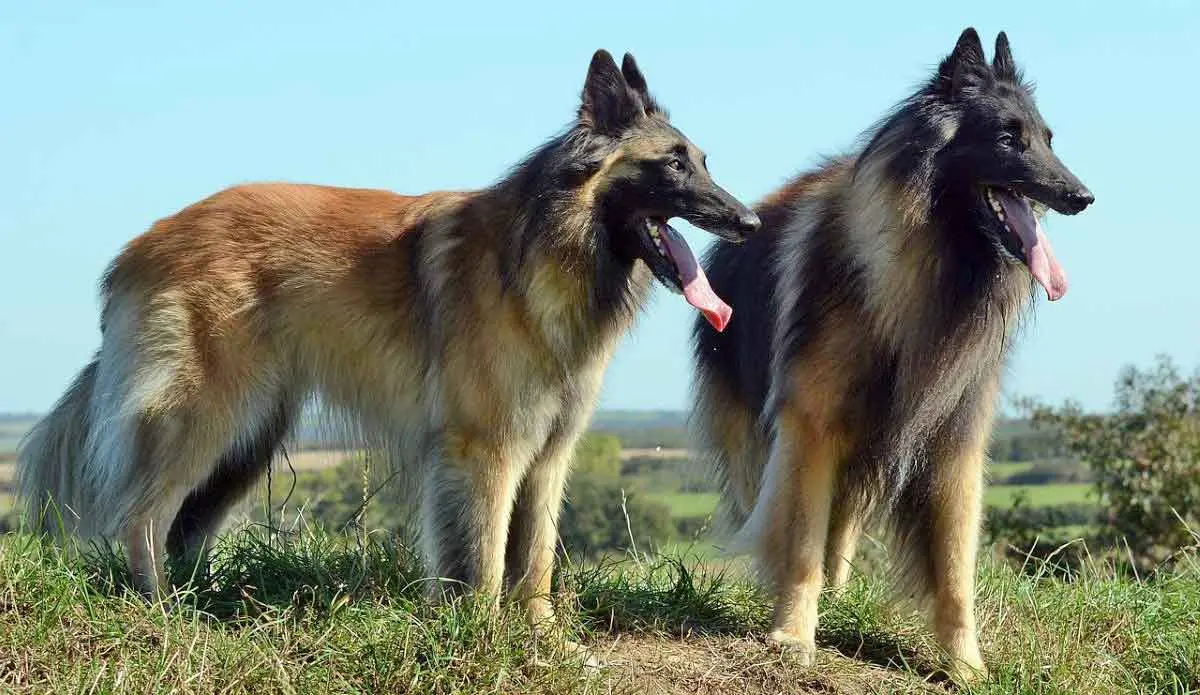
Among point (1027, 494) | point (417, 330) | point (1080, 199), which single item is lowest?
point (1027, 494)

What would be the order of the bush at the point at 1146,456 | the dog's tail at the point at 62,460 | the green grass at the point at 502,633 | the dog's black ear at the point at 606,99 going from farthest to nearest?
the bush at the point at 1146,456, the dog's tail at the point at 62,460, the dog's black ear at the point at 606,99, the green grass at the point at 502,633

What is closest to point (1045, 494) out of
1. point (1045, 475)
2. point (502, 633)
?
point (1045, 475)

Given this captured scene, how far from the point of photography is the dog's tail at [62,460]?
18.2 ft

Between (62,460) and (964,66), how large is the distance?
4057 millimetres

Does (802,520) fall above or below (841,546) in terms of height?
above

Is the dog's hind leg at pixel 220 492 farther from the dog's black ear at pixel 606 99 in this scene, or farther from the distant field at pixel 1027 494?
the distant field at pixel 1027 494

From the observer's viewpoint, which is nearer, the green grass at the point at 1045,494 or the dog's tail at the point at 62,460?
the dog's tail at the point at 62,460

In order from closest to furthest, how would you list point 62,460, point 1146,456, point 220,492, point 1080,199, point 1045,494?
point 1080,199, point 62,460, point 220,492, point 1146,456, point 1045,494

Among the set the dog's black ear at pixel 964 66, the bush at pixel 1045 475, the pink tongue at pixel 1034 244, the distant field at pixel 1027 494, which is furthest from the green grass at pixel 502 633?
the bush at pixel 1045 475

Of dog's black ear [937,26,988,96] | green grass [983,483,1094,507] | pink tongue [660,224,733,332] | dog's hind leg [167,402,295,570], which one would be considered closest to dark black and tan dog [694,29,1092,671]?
dog's black ear [937,26,988,96]

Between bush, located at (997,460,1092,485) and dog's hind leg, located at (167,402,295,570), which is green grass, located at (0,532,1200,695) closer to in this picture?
dog's hind leg, located at (167,402,295,570)

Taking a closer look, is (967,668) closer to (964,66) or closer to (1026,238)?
(1026,238)

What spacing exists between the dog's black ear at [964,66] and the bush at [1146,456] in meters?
7.06

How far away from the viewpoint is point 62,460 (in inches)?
222
